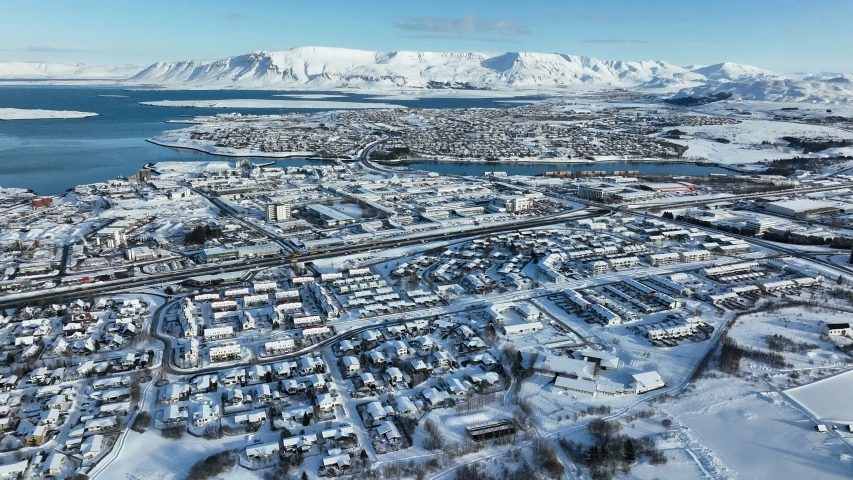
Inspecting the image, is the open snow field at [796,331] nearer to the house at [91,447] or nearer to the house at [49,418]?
the house at [91,447]

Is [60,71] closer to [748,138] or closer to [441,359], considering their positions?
[748,138]

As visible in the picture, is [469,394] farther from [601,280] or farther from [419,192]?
[419,192]

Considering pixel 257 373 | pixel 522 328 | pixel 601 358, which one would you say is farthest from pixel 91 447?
pixel 601 358

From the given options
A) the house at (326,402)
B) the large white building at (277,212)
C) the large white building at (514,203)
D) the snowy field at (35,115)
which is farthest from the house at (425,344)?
the snowy field at (35,115)

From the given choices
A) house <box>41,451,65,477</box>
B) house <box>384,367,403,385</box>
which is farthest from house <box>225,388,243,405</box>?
house <box>384,367,403,385</box>

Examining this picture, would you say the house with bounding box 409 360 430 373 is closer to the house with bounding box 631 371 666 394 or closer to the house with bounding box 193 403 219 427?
the house with bounding box 193 403 219 427
